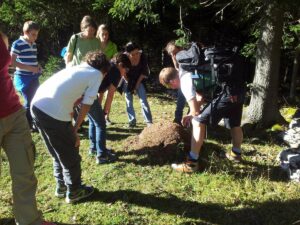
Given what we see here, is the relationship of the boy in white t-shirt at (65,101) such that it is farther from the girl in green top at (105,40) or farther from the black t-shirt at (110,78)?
the girl in green top at (105,40)

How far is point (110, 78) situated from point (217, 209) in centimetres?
265

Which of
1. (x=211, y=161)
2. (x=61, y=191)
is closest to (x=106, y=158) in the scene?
(x=61, y=191)

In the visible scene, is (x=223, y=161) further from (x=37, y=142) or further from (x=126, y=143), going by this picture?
(x=37, y=142)

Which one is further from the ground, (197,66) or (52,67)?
(197,66)

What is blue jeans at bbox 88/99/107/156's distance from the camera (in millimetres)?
5332

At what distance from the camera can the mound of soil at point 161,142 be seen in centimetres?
577

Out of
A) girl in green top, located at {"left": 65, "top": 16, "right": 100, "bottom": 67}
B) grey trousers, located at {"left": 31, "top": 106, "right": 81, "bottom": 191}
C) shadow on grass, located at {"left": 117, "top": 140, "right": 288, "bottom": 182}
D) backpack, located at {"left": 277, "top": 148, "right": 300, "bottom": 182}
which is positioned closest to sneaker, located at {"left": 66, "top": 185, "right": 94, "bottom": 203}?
grey trousers, located at {"left": 31, "top": 106, "right": 81, "bottom": 191}

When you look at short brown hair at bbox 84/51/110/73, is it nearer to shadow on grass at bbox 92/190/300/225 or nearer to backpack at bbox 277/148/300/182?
shadow on grass at bbox 92/190/300/225

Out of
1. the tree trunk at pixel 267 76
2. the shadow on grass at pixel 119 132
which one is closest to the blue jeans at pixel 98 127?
the shadow on grass at pixel 119 132

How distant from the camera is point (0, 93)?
339cm

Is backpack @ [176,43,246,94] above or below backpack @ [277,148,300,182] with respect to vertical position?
above

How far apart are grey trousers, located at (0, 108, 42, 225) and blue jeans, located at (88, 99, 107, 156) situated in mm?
1703

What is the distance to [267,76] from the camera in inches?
284

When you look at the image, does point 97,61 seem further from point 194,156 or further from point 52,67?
point 52,67
